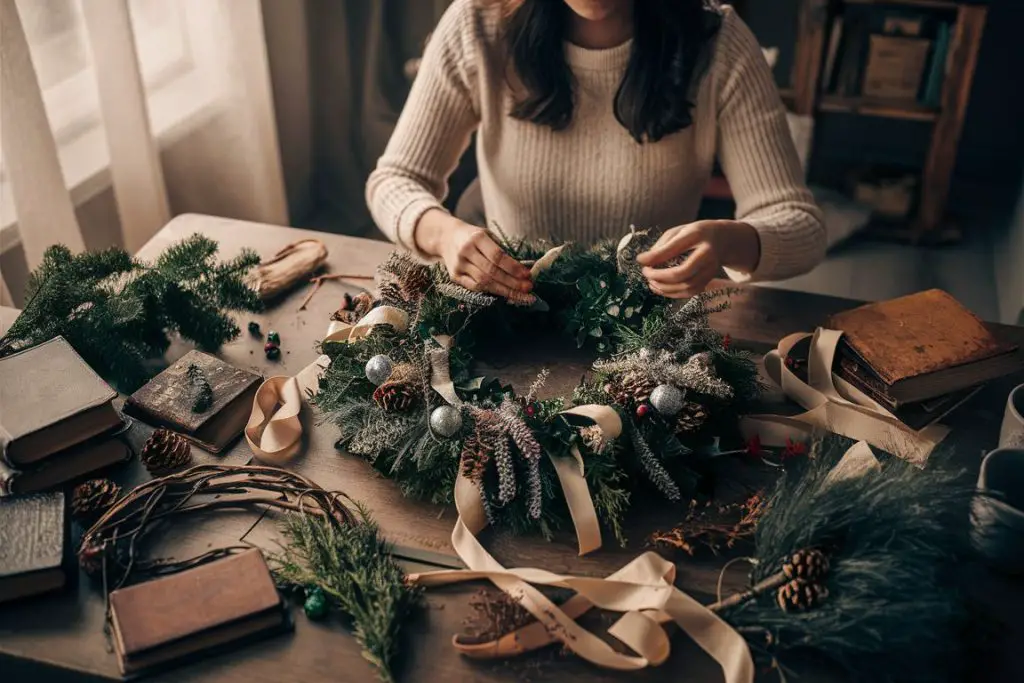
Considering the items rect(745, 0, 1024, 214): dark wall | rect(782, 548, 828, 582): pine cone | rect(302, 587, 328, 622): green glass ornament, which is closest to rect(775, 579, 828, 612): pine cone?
rect(782, 548, 828, 582): pine cone

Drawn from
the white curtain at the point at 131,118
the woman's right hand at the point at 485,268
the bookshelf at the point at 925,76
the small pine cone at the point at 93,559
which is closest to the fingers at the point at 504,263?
the woman's right hand at the point at 485,268

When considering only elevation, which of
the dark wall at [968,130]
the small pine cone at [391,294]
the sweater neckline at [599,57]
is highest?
the sweater neckline at [599,57]

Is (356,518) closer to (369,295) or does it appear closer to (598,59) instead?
(369,295)

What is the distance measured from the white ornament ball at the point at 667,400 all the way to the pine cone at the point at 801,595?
0.25 meters

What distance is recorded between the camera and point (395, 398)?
1.15m

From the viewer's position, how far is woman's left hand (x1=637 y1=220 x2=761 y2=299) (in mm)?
1306

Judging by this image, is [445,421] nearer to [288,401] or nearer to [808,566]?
[288,401]

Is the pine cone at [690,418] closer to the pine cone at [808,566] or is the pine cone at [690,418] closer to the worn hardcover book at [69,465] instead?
the pine cone at [808,566]

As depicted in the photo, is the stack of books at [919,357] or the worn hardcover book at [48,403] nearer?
the worn hardcover book at [48,403]

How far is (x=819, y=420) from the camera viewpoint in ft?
4.02

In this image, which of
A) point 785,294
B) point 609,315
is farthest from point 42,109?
point 785,294

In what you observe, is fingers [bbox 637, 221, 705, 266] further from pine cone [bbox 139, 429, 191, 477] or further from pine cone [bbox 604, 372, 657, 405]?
pine cone [bbox 139, 429, 191, 477]

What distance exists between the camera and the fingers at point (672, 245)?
4.29 feet

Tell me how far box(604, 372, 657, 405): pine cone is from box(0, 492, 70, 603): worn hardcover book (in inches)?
24.8
